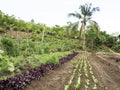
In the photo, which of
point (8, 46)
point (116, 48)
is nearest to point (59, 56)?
point (8, 46)

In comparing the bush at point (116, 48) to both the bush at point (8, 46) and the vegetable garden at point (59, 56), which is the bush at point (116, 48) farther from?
the bush at point (8, 46)

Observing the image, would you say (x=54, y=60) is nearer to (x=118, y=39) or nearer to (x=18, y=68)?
(x=18, y=68)

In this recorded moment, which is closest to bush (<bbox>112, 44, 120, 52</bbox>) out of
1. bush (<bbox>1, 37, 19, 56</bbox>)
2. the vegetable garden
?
the vegetable garden

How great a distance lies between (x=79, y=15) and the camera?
→ 1280 inches

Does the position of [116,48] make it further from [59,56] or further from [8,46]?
[8,46]

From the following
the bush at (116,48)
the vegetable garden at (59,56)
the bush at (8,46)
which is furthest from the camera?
the bush at (116,48)

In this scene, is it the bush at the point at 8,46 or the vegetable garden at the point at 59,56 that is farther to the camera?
the bush at the point at 8,46

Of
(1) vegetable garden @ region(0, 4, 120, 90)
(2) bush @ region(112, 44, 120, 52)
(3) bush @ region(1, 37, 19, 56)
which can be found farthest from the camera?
(2) bush @ region(112, 44, 120, 52)

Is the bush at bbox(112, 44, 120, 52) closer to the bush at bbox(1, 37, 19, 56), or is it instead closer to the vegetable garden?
the vegetable garden

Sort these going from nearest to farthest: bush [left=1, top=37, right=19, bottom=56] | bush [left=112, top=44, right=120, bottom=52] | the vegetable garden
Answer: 1. the vegetable garden
2. bush [left=1, top=37, right=19, bottom=56]
3. bush [left=112, top=44, right=120, bottom=52]

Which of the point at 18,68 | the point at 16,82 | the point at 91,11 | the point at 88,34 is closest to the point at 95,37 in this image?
the point at 88,34

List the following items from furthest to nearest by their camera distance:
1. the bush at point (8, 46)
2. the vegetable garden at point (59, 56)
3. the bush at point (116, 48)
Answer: the bush at point (116, 48) < the bush at point (8, 46) < the vegetable garden at point (59, 56)

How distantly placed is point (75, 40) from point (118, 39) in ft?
18.6

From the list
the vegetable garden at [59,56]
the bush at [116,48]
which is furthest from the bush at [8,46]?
the bush at [116,48]
